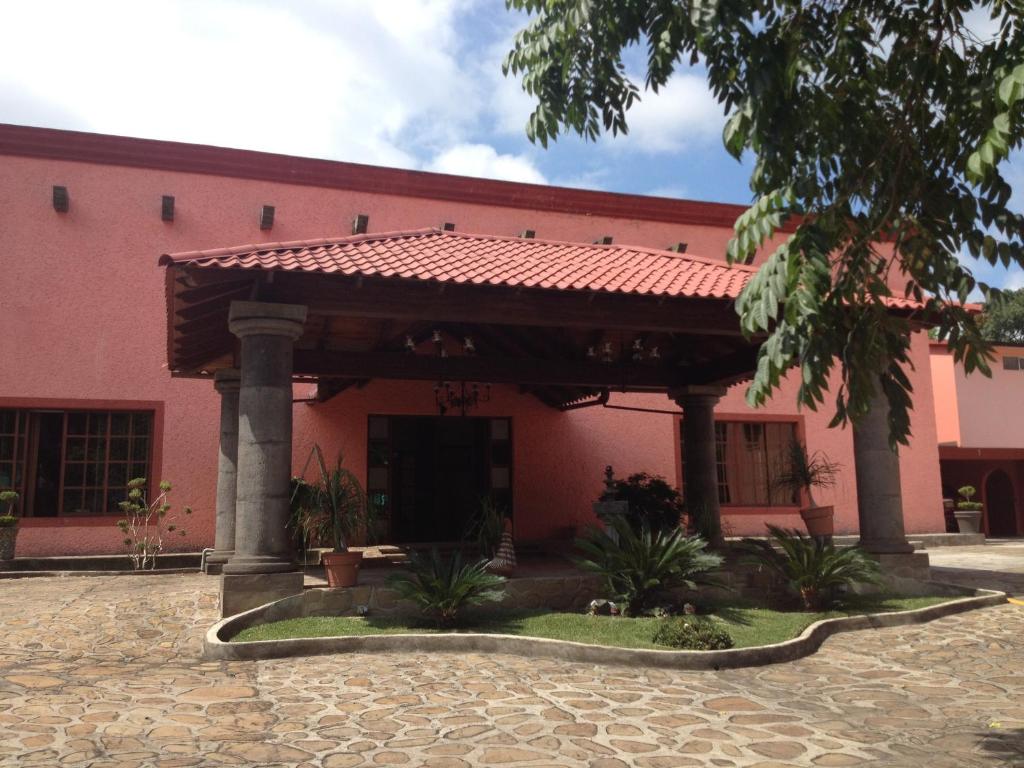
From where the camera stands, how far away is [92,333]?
13.2 m

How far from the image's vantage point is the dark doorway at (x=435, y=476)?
14.2m

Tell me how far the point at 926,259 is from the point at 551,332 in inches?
296

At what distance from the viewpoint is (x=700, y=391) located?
12.3 m

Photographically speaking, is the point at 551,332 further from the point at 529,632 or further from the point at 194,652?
the point at 194,652

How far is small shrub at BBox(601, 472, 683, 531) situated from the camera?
11823 mm

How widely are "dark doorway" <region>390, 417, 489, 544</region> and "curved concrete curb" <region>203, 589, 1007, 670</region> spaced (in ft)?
22.1

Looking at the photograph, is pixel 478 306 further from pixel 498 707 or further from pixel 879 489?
pixel 879 489

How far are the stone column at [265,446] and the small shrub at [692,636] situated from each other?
3478 mm

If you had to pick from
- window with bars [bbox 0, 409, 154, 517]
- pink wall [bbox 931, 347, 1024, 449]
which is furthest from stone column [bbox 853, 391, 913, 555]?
pink wall [bbox 931, 347, 1024, 449]

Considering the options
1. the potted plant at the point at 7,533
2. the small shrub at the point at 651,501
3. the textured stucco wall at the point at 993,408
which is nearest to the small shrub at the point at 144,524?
the potted plant at the point at 7,533

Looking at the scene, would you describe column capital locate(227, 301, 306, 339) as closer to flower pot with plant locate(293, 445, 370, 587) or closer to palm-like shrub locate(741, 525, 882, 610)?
flower pot with plant locate(293, 445, 370, 587)

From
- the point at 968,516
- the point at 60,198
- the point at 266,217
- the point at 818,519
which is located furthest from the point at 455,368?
the point at 968,516

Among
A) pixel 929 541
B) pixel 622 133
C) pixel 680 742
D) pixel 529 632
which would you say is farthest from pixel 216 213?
pixel 929 541

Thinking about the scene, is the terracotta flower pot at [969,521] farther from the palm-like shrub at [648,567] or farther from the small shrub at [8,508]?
the small shrub at [8,508]
